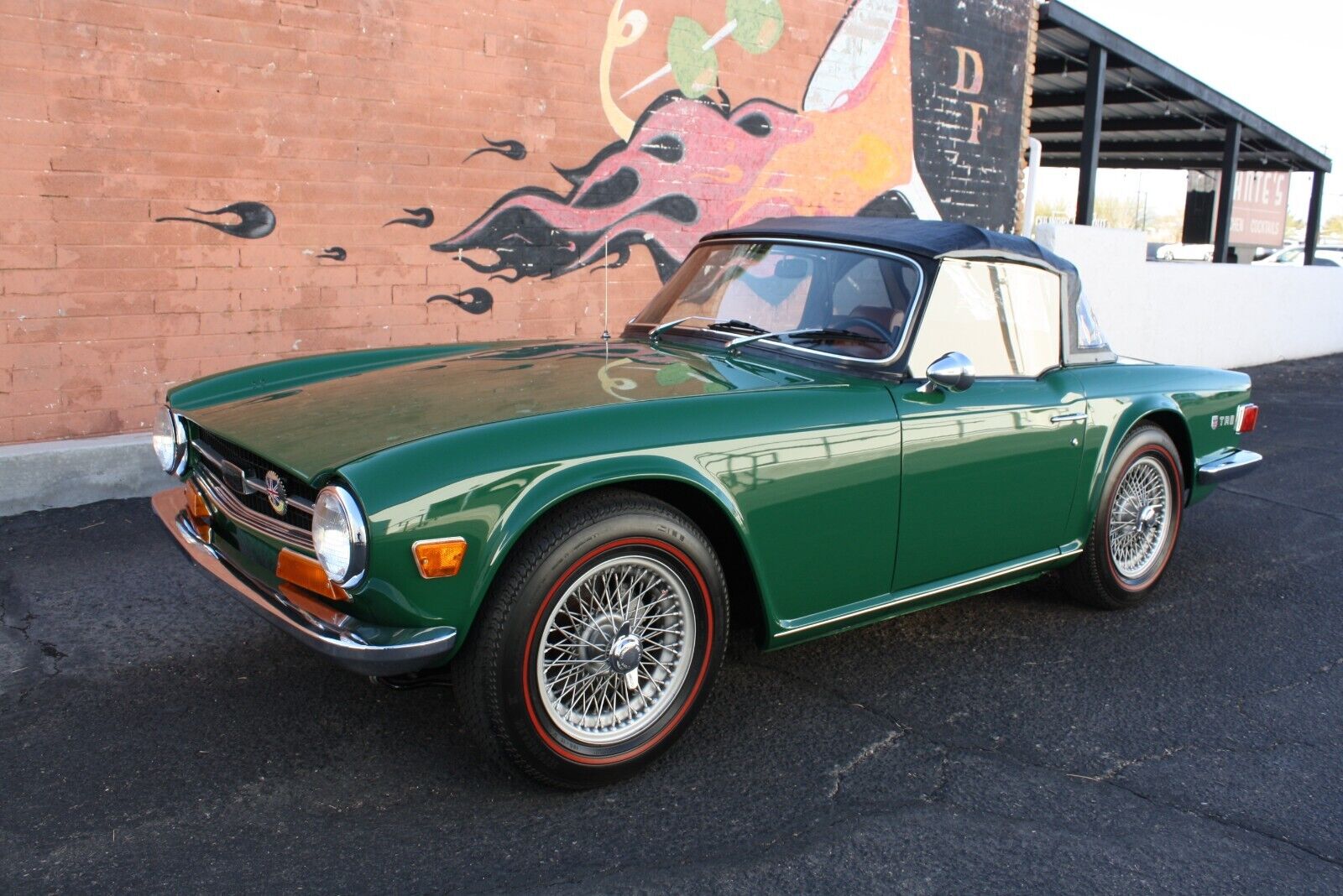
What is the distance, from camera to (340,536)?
2582 millimetres

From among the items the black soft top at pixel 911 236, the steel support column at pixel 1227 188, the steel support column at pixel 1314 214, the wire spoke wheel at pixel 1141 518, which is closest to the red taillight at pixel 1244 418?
the wire spoke wheel at pixel 1141 518

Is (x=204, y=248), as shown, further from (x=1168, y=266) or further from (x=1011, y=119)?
(x=1168, y=266)

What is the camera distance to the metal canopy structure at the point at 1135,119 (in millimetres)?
12375

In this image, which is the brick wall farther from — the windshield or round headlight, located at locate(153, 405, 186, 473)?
the windshield

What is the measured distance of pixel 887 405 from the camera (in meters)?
3.45

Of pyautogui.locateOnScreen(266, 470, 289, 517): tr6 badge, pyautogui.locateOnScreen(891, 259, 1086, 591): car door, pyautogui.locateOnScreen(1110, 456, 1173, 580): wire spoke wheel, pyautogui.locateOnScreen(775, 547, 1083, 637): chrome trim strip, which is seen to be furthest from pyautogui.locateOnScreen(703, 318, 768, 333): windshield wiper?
pyautogui.locateOnScreen(266, 470, 289, 517): tr6 badge

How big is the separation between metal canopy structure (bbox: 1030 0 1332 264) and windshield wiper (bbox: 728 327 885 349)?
924cm

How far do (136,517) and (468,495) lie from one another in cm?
355

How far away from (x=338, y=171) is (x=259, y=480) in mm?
4157

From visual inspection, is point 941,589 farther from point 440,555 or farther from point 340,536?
point 340,536

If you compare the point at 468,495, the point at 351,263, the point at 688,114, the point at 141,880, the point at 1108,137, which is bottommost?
the point at 141,880

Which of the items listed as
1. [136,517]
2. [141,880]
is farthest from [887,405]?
[136,517]

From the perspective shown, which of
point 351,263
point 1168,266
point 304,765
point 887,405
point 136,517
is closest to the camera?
point 304,765

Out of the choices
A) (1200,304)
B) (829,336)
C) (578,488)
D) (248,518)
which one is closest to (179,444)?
(248,518)
